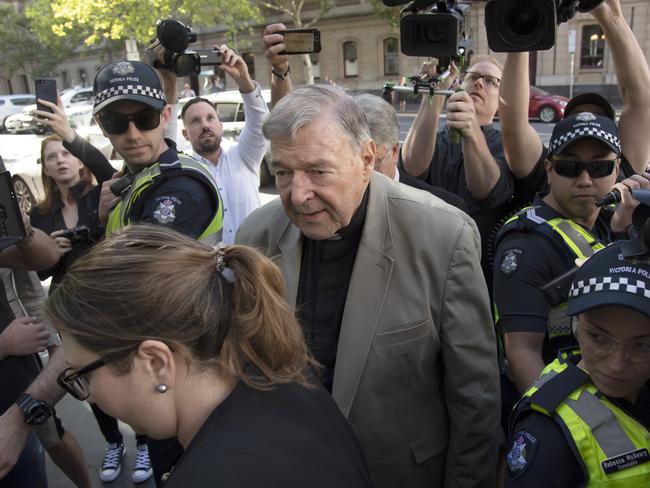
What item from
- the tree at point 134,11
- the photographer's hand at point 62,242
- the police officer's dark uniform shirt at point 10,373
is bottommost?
the police officer's dark uniform shirt at point 10,373

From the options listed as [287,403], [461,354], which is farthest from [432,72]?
[287,403]

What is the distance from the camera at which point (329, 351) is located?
6.46 feet

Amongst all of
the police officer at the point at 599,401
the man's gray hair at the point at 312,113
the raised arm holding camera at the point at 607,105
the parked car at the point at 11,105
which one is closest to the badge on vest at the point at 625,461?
the police officer at the point at 599,401

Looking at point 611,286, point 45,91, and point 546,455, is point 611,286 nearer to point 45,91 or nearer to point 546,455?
point 546,455

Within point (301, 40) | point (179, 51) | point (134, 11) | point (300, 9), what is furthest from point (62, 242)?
point (300, 9)

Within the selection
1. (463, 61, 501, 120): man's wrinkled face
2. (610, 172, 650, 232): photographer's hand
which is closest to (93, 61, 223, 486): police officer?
(610, 172, 650, 232): photographer's hand

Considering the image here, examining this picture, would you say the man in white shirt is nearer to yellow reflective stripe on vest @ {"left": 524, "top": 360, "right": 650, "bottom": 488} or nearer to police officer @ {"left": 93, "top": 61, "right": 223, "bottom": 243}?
police officer @ {"left": 93, "top": 61, "right": 223, "bottom": 243}

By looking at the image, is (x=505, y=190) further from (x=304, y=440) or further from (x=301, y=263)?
(x=304, y=440)

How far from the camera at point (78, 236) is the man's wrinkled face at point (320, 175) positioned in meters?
1.68

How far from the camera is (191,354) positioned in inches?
48.7

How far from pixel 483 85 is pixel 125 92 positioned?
214 cm

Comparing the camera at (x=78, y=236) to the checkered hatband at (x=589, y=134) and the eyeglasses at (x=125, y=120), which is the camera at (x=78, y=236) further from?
the checkered hatband at (x=589, y=134)

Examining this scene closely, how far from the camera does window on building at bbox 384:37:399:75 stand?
28.8m

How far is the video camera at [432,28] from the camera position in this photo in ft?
8.74
